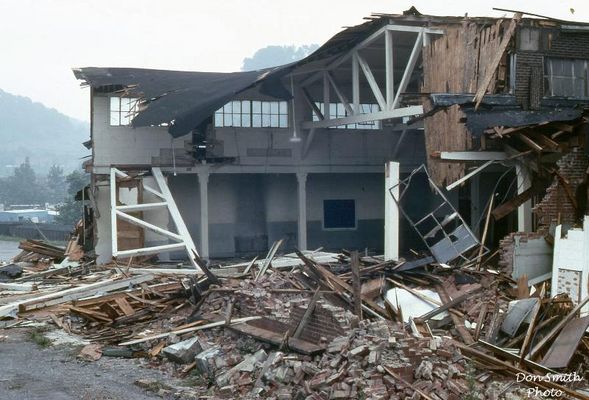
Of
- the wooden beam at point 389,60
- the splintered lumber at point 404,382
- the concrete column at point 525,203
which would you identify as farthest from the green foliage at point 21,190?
the splintered lumber at point 404,382

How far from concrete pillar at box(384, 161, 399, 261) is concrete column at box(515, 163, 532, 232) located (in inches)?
116

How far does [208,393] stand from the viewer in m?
10.5

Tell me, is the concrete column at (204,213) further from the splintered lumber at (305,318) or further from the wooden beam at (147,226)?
the splintered lumber at (305,318)

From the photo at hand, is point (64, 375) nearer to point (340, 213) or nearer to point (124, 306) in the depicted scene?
point (124, 306)

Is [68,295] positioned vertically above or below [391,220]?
below

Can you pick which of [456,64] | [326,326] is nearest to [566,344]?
[326,326]

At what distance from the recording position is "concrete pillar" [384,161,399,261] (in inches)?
672

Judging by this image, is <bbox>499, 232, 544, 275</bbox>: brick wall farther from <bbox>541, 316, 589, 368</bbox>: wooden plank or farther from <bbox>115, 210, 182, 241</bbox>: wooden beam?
<bbox>115, 210, 182, 241</bbox>: wooden beam

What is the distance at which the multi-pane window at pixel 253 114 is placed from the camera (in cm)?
2414

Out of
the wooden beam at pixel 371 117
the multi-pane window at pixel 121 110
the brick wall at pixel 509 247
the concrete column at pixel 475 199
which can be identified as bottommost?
the brick wall at pixel 509 247

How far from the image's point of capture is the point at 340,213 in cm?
2608

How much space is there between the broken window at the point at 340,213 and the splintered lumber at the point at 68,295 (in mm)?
10169

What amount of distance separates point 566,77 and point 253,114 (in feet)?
33.9

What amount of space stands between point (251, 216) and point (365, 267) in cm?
993
